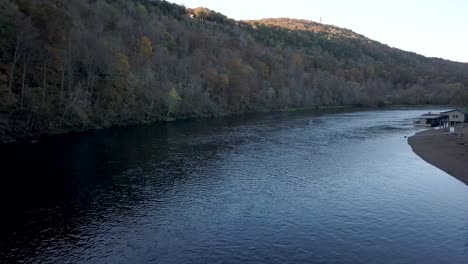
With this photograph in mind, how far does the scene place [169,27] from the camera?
132 meters

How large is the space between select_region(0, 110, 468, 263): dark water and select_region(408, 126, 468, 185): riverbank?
5.19 feet

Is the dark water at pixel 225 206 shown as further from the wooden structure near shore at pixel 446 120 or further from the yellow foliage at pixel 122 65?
the wooden structure near shore at pixel 446 120

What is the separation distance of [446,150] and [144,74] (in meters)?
59.4

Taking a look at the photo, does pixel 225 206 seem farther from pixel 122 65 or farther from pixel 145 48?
pixel 145 48

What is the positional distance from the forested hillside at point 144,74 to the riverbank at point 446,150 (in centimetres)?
3334

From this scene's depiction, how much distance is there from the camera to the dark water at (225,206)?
20.2m

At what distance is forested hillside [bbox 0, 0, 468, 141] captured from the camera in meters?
53.0

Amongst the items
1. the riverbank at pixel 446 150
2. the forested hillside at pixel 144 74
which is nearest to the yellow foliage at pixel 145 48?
the forested hillside at pixel 144 74

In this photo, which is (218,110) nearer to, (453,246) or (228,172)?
(228,172)

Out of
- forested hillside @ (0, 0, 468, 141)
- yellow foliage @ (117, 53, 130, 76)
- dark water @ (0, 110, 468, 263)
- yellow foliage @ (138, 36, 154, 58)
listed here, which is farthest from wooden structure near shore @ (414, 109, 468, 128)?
yellow foliage @ (138, 36, 154, 58)

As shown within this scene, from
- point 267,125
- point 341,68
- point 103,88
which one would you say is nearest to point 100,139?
point 103,88

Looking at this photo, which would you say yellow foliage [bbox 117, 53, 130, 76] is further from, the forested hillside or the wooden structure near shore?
the wooden structure near shore

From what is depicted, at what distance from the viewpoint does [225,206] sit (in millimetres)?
27078

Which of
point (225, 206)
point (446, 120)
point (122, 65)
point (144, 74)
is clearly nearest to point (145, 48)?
point (144, 74)
